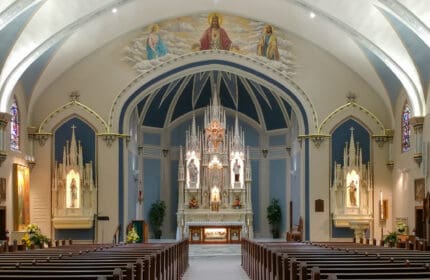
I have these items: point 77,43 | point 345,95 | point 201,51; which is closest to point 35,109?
point 77,43

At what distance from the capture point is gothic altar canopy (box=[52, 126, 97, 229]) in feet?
86.7

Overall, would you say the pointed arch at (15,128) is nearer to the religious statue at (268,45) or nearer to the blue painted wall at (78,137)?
the blue painted wall at (78,137)

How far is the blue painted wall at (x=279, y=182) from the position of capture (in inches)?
Result: 1345

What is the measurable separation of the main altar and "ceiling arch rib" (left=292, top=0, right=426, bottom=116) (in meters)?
10.7

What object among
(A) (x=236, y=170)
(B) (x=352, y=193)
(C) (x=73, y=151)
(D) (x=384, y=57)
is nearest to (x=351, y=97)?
(B) (x=352, y=193)

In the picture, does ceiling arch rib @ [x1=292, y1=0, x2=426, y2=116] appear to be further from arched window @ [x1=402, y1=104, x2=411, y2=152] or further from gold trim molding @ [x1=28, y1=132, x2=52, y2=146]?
gold trim molding @ [x1=28, y1=132, x2=52, y2=146]

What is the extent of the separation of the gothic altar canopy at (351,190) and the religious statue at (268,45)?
15.3 feet

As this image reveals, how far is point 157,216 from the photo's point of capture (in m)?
33.5

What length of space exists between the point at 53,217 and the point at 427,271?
68.1ft

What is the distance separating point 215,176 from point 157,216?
3.57 meters

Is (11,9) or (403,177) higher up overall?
(11,9)

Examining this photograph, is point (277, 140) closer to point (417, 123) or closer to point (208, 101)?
point (208, 101)

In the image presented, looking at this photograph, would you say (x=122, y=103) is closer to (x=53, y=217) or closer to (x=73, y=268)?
(x=53, y=217)

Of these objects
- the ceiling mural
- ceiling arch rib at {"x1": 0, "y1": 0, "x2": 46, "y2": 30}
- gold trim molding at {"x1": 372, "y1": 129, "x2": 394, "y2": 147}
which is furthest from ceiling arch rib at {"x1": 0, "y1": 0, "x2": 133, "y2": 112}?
gold trim molding at {"x1": 372, "y1": 129, "x2": 394, "y2": 147}
